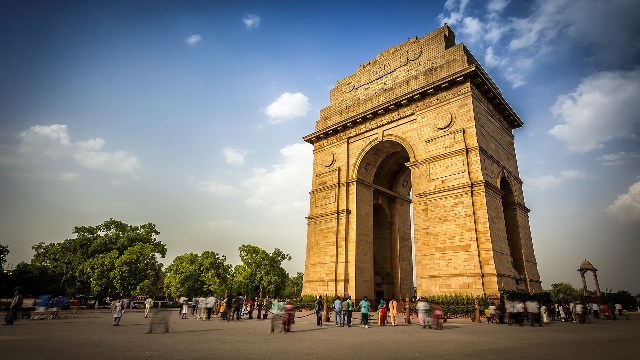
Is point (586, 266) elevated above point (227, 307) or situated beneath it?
elevated above

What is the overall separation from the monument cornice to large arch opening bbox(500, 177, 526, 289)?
5.07 metres

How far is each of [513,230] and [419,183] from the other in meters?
6.52

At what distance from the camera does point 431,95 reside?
1991cm

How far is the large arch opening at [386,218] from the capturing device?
22266 millimetres

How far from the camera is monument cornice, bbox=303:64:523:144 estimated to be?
18.4 meters

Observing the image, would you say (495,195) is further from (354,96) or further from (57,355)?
(57,355)

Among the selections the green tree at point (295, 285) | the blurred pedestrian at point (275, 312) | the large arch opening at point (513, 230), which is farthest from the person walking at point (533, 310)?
the green tree at point (295, 285)

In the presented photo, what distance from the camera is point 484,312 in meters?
14.3

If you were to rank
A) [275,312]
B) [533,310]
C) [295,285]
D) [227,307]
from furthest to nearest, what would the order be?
[295,285] < [227,307] < [533,310] < [275,312]

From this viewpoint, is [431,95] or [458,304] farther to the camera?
[431,95]

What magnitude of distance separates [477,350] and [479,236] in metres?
9.80

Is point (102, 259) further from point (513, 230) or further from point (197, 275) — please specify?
point (513, 230)

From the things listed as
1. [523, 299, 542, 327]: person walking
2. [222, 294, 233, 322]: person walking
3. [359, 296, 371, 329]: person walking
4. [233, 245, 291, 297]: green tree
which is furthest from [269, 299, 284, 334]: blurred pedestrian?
[233, 245, 291, 297]: green tree

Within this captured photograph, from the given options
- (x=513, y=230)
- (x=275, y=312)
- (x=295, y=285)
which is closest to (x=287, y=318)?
(x=275, y=312)
